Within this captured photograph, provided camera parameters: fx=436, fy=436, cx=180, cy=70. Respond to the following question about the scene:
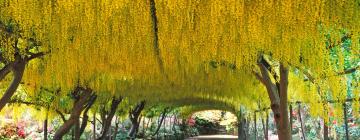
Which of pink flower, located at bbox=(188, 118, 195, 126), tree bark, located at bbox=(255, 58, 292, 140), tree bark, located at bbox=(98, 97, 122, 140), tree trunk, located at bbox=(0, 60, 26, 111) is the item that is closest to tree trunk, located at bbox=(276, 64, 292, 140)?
tree bark, located at bbox=(255, 58, 292, 140)

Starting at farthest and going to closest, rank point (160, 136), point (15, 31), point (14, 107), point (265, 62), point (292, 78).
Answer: point (160, 136) → point (14, 107) → point (292, 78) → point (265, 62) → point (15, 31)

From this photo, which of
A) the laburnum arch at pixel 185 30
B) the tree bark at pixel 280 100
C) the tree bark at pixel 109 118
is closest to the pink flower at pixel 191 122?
the tree bark at pixel 109 118

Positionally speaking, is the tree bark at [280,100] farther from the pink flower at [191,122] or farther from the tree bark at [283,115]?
the pink flower at [191,122]

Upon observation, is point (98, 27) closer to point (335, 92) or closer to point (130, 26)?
point (130, 26)

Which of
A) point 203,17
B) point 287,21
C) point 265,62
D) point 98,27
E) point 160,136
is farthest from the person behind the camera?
point 160,136

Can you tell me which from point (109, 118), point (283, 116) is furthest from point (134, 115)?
point (283, 116)

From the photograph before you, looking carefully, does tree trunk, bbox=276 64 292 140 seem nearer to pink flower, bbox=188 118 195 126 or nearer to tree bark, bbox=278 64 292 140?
tree bark, bbox=278 64 292 140

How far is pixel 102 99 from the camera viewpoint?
43.9 feet

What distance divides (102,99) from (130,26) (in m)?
9.04

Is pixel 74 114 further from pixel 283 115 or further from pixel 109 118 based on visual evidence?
pixel 283 115

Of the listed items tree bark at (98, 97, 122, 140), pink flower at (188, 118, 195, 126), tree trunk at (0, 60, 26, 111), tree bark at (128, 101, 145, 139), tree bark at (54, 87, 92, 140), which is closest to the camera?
tree trunk at (0, 60, 26, 111)

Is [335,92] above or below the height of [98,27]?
below

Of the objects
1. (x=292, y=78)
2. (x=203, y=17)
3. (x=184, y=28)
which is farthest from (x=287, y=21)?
(x=292, y=78)

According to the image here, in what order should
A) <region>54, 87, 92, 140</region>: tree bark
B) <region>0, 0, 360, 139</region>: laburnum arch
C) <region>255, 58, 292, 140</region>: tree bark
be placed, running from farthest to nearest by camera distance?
<region>54, 87, 92, 140</region>: tree bark, <region>255, 58, 292, 140</region>: tree bark, <region>0, 0, 360, 139</region>: laburnum arch
